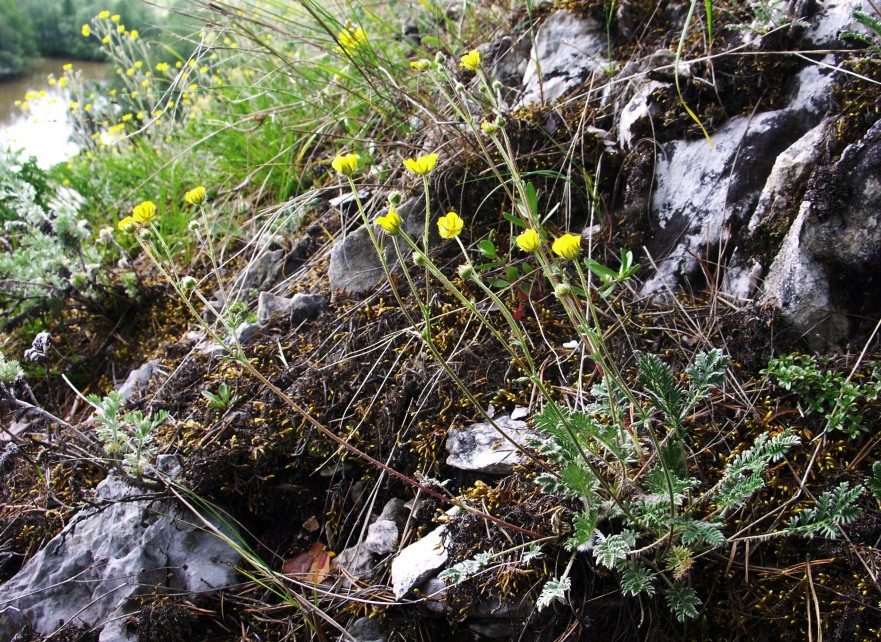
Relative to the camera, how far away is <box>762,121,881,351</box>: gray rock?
1499mm

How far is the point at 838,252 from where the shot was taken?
1528mm

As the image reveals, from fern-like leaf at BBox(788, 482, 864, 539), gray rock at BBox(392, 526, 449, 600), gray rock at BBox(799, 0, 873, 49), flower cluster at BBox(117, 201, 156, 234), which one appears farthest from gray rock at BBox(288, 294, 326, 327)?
gray rock at BBox(799, 0, 873, 49)

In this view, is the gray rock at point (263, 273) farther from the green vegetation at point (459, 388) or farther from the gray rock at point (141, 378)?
the gray rock at point (141, 378)

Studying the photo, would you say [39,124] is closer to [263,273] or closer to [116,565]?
[263,273]

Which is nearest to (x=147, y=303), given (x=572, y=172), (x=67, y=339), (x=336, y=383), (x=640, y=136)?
(x=67, y=339)

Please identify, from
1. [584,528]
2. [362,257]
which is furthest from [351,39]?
[584,528]

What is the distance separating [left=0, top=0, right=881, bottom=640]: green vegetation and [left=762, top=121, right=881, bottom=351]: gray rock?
0.11 m

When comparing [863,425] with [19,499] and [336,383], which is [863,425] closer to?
[336,383]

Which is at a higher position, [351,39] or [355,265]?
[351,39]

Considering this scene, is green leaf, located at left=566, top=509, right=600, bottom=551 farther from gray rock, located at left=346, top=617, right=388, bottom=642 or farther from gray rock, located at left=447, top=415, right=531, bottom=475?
gray rock, located at left=346, top=617, right=388, bottom=642

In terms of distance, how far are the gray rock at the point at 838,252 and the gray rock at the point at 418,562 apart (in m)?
1.08

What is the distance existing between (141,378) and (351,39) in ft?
4.93

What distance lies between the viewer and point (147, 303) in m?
2.73

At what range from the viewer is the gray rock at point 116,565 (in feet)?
5.31
